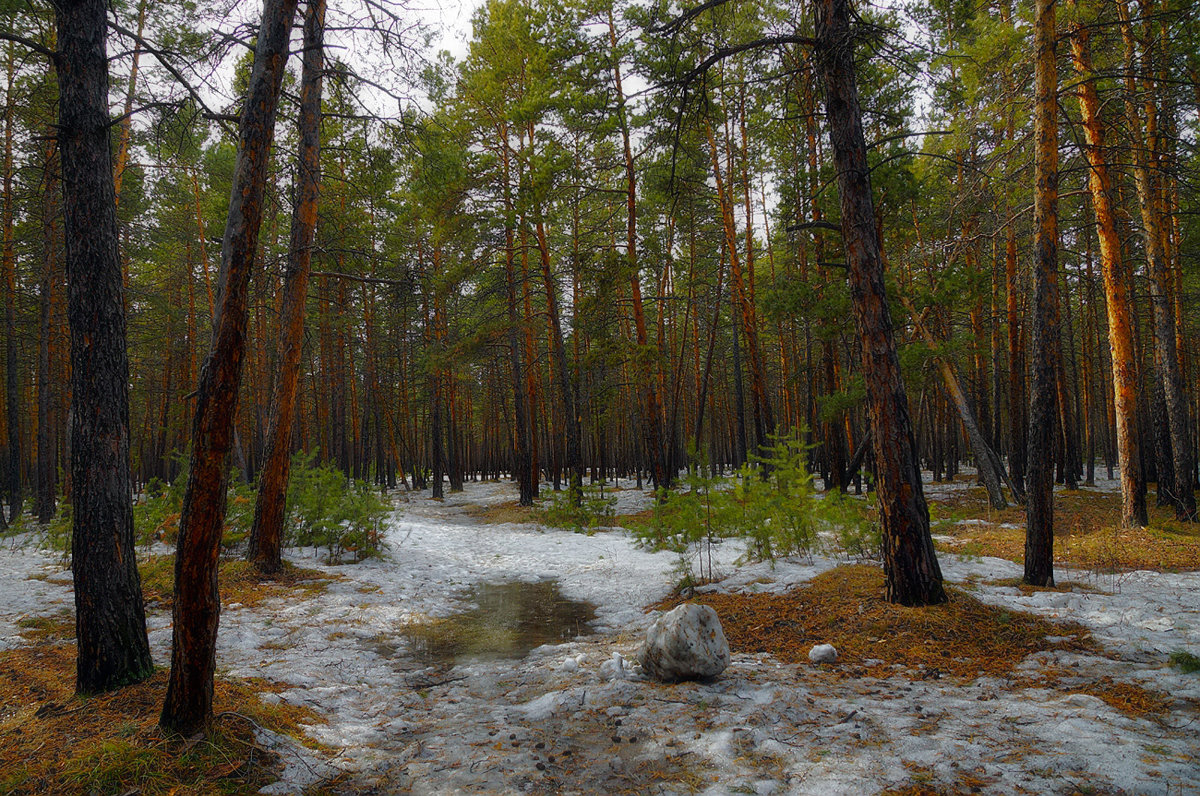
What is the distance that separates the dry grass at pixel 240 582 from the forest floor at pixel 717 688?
0.24 feet

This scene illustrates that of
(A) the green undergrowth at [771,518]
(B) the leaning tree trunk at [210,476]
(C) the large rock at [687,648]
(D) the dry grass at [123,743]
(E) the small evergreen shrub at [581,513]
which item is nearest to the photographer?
(D) the dry grass at [123,743]

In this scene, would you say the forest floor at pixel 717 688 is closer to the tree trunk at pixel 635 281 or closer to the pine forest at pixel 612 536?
the pine forest at pixel 612 536

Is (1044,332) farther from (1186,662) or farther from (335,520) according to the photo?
(335,520)

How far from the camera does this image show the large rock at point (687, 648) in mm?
4051

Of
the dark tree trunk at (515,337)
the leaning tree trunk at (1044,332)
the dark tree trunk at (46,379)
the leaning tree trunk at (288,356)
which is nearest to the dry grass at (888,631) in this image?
the leaning tree trunk at (1044,332)

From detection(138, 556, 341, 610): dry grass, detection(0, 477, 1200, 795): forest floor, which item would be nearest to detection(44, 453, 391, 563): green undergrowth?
detection(138, 556, 341, 610): dry grass

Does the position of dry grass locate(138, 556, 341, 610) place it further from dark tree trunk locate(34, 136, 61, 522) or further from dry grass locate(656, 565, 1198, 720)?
dark tree trunk locate(34, 136, 61, 522)

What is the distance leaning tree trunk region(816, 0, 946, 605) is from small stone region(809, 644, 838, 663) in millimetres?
1113

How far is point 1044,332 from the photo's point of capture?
5.88m

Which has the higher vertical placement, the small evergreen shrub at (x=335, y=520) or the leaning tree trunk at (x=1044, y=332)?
the leaning tree trunk at (x=1044, y=332)

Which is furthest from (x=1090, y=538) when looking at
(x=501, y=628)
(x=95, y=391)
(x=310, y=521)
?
(x=310, y=521)

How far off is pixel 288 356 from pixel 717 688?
7.03 metres

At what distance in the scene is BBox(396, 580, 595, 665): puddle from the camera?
5355mm

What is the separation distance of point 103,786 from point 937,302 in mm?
12645
